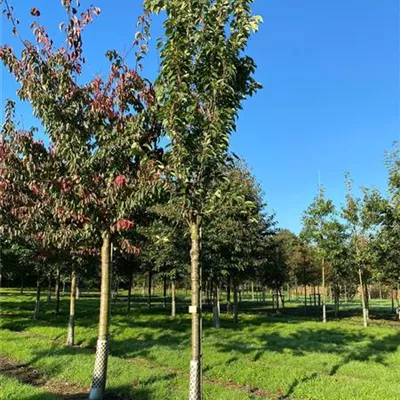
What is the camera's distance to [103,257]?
830 centimetres

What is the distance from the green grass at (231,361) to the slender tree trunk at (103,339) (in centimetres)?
69

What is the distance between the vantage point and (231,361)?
1054 centimetres

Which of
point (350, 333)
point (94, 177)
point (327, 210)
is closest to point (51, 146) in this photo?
point (94, 177)

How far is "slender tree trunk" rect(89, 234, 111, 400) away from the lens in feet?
24.8

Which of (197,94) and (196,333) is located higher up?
(197,94)

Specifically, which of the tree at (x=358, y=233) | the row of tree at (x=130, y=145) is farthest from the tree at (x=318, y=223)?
the row of tree at (x=130, y=145)

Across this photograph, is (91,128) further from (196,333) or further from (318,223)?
(318,223)

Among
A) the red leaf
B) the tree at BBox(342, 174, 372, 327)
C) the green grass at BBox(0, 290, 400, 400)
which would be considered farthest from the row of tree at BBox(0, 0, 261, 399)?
the tree at BBox(342, 174, 372, 327)

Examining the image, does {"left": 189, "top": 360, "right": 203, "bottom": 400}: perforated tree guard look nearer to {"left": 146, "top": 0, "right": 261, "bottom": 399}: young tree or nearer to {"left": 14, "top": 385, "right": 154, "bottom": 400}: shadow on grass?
{"left": 146, "top": 0, "right": 261, "bottom": 399}: young tree

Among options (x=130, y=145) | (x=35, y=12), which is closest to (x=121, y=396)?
(x=130, y=145)

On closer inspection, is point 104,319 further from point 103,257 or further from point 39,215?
point 39,215

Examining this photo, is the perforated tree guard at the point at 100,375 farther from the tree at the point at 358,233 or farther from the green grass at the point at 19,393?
the tree at the point at 358,233

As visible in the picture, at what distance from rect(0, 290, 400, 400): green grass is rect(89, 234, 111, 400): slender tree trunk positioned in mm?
690

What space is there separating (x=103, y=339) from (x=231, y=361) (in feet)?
12.8
